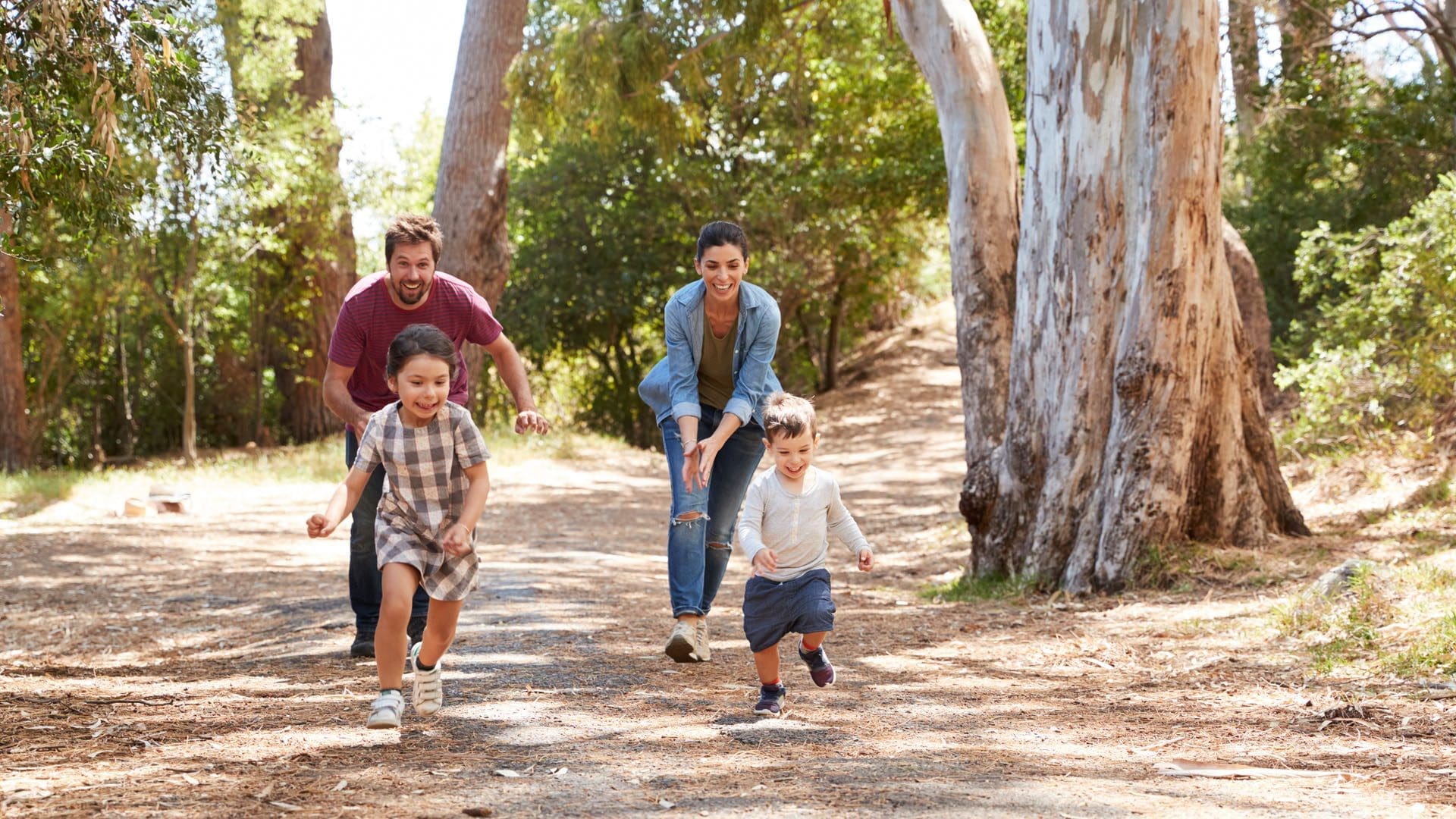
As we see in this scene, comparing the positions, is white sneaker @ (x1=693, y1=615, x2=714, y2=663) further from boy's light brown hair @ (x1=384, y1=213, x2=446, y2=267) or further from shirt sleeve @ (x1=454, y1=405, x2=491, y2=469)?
boy's light brown hair @ (x1=384, y1=213, x2=446, y2=267)

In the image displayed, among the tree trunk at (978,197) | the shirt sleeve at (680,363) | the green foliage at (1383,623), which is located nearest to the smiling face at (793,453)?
the shirt sleeve at (680,363)

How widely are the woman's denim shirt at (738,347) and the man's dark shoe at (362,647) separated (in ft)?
5.41

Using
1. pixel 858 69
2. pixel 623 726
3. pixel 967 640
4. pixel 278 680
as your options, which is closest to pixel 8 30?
pixel 278 680

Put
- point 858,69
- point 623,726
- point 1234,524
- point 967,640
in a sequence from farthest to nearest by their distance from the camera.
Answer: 1. point 858,69
2. point 1234,524
3. point 967,640
4. point 623,726

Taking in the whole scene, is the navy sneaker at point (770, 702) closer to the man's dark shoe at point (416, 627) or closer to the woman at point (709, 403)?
the woman at point (709, 403)

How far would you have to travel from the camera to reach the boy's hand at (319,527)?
12.5 feet

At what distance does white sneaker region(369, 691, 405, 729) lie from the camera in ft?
13.3

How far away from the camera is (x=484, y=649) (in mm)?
5734

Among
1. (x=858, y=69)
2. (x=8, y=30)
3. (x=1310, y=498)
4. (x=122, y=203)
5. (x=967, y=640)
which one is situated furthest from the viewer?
(x=858, y=69)

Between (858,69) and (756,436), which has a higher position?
(858,69)

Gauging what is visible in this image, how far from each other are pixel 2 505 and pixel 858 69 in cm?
1326

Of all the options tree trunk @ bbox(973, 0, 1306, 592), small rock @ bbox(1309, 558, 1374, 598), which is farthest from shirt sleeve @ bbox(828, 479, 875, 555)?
tree trunk @ bbox(973, 0, 1306, 592)

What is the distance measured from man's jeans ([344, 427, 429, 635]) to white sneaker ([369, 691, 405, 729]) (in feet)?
3.37

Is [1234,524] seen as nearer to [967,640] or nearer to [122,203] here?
[967,640]
